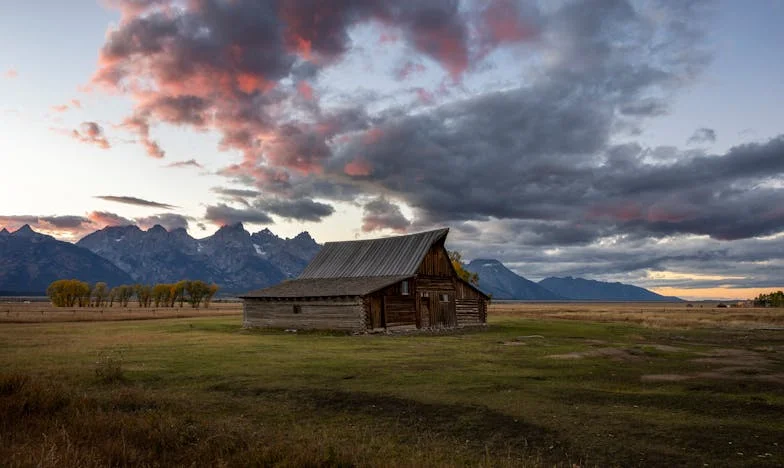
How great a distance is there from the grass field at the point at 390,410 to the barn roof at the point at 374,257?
23.3 m

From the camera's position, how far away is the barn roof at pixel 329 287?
1724 inches

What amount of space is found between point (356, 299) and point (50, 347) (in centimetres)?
2154

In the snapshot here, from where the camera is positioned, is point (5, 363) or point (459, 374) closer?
point (459, 374)

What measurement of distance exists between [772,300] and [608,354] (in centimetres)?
14697

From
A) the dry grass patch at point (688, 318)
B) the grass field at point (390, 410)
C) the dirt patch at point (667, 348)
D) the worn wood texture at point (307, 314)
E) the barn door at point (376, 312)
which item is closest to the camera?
the grass field at point (390, 410)

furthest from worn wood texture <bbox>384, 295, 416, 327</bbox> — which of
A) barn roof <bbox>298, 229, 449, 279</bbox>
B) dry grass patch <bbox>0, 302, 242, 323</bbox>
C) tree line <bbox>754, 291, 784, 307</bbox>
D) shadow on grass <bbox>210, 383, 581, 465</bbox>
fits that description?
tree line <bbox>754, 291, 784, 307</bbox>

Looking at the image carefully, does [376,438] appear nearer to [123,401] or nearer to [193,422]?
[193,422]

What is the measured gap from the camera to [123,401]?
14.1m

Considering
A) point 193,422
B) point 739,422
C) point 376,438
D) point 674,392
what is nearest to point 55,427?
point 193,422

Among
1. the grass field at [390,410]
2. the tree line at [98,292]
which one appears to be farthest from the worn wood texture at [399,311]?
the tree line at [98,292]

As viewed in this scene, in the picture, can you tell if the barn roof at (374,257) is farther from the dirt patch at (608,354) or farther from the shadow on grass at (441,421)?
the shadow on grass at (441,421)

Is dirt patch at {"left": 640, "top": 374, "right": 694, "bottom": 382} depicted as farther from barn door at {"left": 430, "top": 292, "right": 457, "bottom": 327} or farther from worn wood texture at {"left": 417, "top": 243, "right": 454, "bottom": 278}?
barn door at {"left": 430, "top": 292, "right": 457, "bottom": 327}

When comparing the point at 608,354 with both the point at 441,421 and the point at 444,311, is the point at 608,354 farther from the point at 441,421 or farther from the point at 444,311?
the point at 444,311

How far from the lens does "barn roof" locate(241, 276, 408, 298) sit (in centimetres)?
4378
